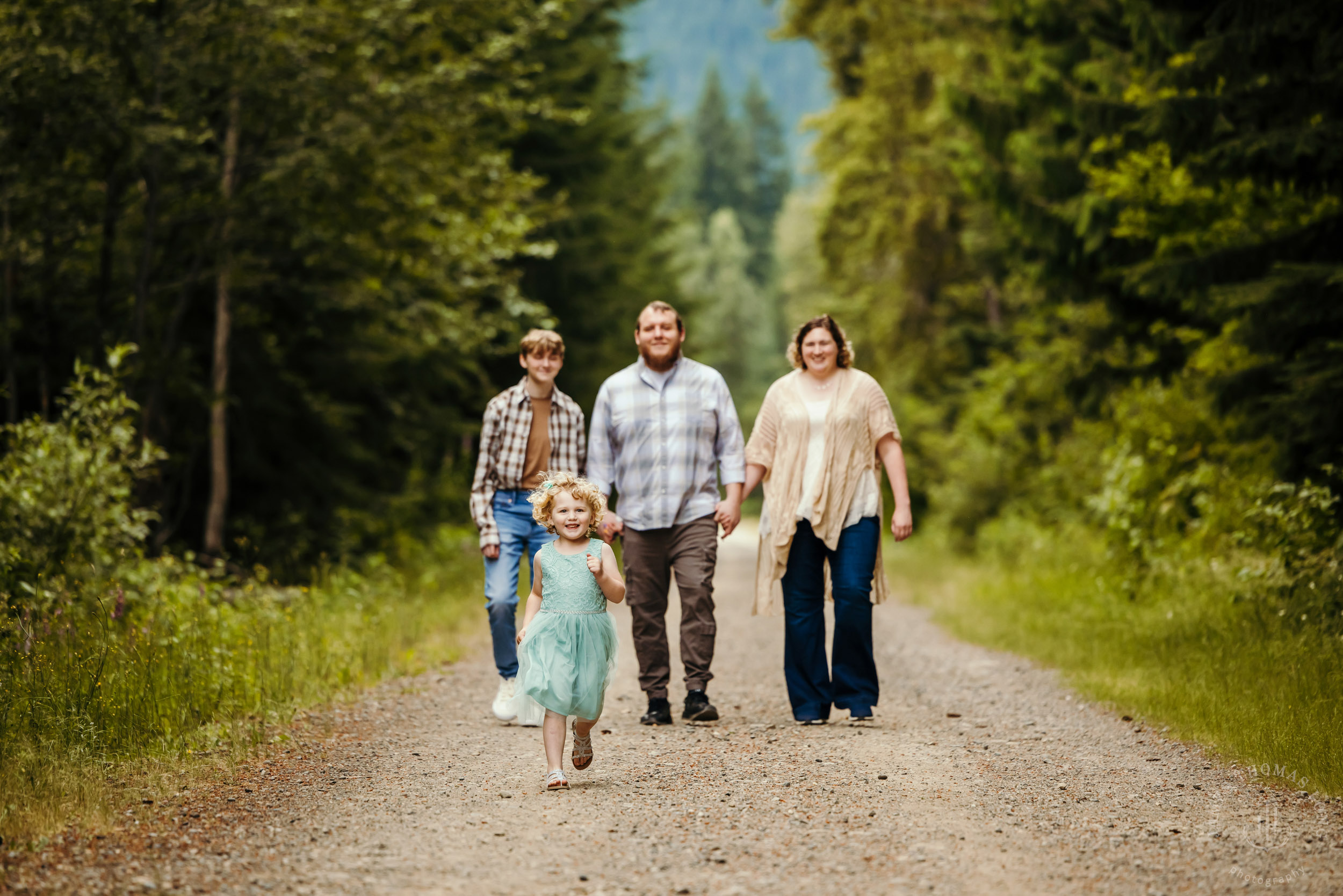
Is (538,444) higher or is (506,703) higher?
(538,444)

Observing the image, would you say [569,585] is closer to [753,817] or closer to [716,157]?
[753,817]

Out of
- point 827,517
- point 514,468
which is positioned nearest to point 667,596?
point 827,517

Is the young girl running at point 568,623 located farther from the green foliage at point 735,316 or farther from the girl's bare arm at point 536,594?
the green foliage at point 735,316

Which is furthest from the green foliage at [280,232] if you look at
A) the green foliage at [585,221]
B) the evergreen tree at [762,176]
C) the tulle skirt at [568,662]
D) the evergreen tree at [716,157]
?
the evergreen tree at [716,157]

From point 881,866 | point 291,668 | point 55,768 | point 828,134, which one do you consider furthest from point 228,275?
point 828,134

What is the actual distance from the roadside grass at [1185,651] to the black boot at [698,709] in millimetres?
2306

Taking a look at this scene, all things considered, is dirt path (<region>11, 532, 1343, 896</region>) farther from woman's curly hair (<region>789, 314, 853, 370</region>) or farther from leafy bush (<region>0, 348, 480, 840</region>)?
woman's curly hair (<region>789, 314, 853, 370</region>)

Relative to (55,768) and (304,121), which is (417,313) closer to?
(304,121)

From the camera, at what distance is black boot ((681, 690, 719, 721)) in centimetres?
680

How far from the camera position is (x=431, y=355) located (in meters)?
15.6

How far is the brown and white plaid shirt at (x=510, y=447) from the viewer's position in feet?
23.3

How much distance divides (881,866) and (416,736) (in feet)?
10.4

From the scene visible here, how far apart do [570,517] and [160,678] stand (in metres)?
2.48

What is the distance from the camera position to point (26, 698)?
18.2ft
